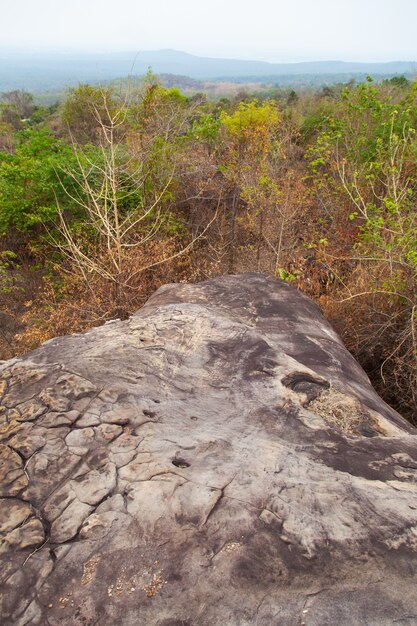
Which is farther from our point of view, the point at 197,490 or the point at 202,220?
the point at 202,220

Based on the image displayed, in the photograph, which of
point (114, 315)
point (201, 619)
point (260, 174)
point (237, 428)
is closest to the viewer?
point (201, 619)

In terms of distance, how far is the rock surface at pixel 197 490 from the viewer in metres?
2.09

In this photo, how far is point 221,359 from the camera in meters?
3.93

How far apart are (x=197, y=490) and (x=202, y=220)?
461 inches

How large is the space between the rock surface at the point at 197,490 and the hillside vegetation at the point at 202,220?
9.93 ft

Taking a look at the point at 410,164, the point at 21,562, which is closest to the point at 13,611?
the point at 21,562

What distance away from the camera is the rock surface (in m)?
2.09

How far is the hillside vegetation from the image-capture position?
6.79m

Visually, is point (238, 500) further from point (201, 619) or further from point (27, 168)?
point (27, 168)

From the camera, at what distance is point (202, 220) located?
13594mm

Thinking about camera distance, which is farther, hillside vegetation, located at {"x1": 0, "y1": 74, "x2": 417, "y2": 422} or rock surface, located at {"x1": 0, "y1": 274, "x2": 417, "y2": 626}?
hillside vegetation, located at {"x1": 0, "y1": 74, "x2": 417, "y2": 422}

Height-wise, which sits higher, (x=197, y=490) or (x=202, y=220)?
(x=197, y=490)

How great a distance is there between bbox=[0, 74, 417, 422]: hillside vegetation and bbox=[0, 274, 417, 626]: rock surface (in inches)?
119

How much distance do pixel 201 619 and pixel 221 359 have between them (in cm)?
216
